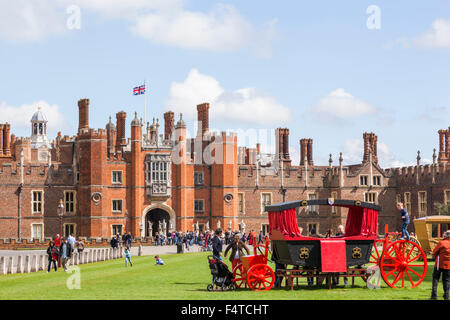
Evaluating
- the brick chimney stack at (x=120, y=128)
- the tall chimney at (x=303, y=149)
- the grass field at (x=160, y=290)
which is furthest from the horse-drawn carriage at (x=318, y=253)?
the tall chimney at (x=303, y=149)

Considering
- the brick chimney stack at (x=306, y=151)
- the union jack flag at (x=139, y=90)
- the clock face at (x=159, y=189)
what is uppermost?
the union jack flag at (x=139, y=90)

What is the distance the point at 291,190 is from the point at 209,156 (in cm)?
815

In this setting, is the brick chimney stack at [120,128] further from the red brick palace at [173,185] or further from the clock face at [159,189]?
the clock face at [159,189]

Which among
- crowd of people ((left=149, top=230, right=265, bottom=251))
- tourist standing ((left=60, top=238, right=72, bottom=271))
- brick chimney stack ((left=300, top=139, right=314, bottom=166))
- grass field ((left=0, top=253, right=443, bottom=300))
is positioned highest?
brick chimney stack ((left=300, top=139, right=314, bottom=166))

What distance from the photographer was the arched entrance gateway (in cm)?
6328

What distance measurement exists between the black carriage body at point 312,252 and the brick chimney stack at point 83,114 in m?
46.0

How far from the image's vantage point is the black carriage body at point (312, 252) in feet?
64.3

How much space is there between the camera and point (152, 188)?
63.4m

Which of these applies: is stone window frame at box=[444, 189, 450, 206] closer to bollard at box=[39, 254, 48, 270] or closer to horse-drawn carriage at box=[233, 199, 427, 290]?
bollard at box=[39, 254, 48, 270]

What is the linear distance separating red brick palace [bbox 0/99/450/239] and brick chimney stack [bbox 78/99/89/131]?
0.28 ft

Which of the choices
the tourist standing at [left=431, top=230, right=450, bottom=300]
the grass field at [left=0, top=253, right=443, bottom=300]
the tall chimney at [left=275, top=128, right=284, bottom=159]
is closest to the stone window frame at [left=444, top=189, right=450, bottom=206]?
the tall chimney at [left=275, top=128, right=284, bottom=159]

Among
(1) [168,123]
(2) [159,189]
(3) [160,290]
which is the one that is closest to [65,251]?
(3) [160,290]
